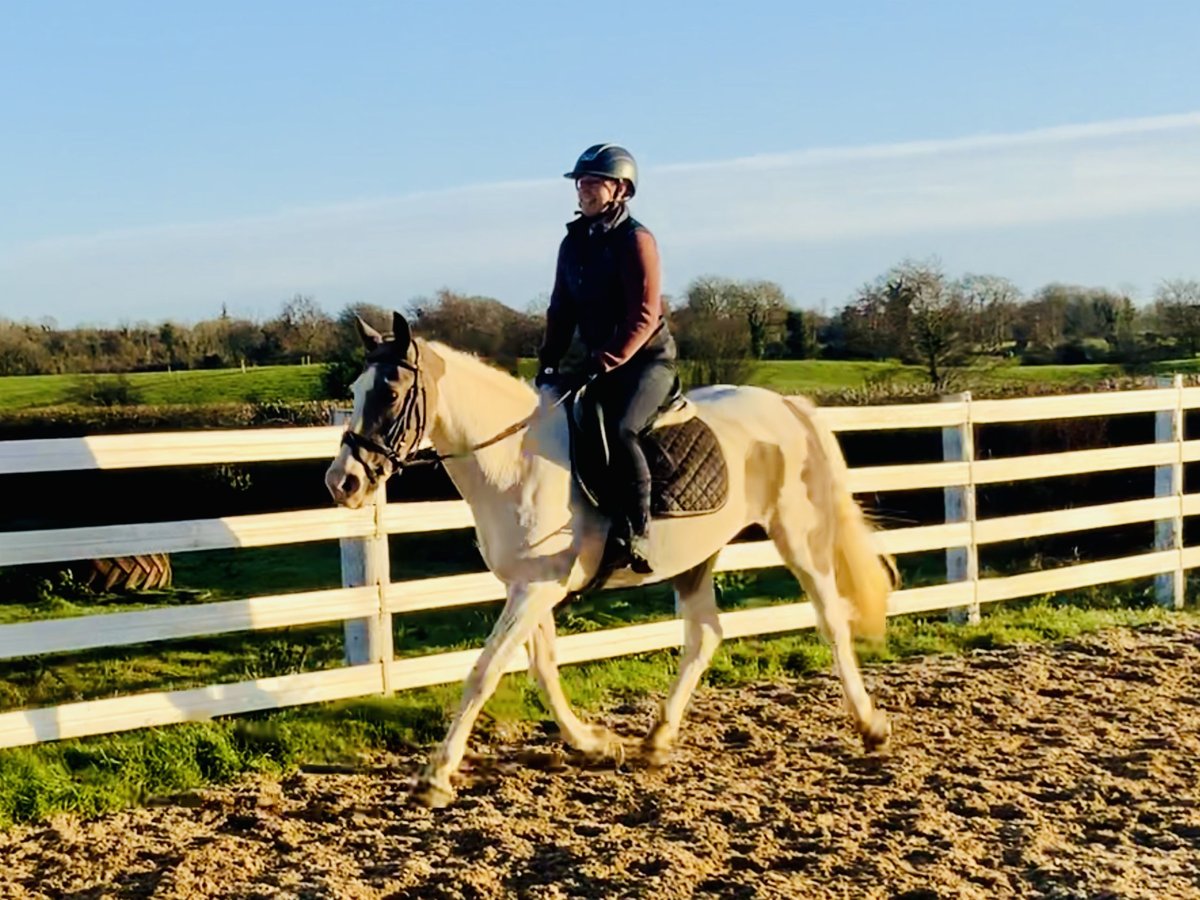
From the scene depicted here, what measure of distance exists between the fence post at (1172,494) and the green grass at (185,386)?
37.1ft

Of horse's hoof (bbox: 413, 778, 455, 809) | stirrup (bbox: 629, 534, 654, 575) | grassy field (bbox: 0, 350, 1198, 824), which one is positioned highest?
stirrup (bbox: 629, 534, 654, 575)

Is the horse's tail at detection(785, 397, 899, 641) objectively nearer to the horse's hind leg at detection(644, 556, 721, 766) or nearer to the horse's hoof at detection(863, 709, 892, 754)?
the horse's hind leg at detection(644, 556, 721, 766)

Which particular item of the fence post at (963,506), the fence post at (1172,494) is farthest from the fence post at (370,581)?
the fence post at (1172,494)

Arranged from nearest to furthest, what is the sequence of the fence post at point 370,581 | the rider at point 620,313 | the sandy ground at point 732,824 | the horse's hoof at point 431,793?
the sandy ground at point 732,824, the horse's hoof at point 431,793, the rider at point 620,313, the fence post at point 370,581

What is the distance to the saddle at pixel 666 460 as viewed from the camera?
18.1 feet

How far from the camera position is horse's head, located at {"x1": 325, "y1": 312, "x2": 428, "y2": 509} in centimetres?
490

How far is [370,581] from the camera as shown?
21.7 feet

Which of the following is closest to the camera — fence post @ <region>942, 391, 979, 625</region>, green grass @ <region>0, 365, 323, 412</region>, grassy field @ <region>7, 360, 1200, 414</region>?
fence post @ <region>942, 391, 979, 625</region>

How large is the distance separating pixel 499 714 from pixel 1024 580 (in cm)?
489

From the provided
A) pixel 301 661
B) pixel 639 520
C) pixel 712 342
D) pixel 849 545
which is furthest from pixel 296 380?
pixel 639 520

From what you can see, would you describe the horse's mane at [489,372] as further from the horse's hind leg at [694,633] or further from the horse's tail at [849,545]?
the horse's tail at [849,545]

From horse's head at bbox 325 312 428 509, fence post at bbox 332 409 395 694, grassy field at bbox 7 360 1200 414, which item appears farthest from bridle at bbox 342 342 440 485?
grassy field at bbox 7 360 1200 414

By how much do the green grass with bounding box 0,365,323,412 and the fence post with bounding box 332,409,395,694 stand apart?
37.4 feet

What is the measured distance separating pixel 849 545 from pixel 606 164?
2567 mm
